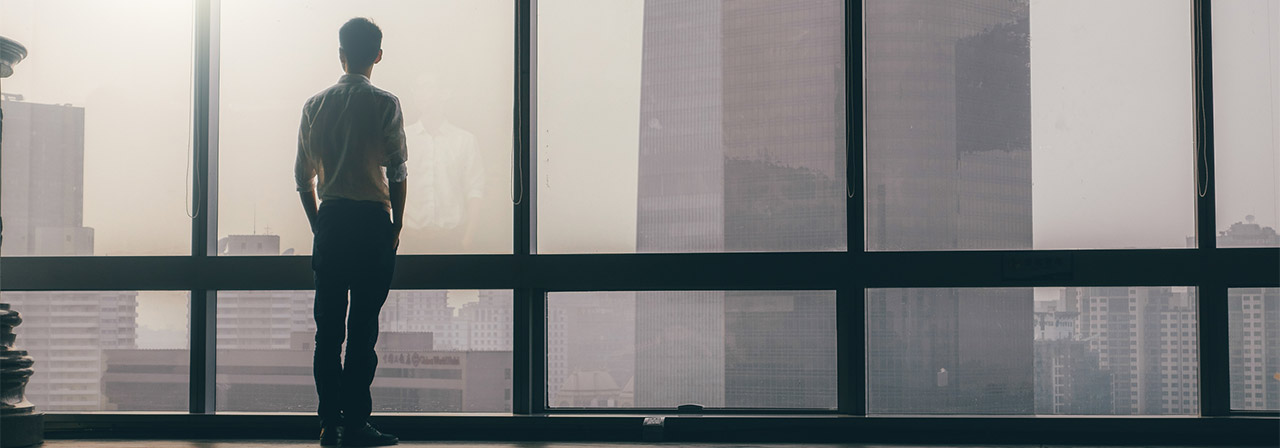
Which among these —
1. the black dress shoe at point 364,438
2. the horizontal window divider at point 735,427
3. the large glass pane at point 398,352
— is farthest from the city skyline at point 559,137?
the black dress shoe at point 364,438

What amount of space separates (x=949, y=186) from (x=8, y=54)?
2855 millimetres

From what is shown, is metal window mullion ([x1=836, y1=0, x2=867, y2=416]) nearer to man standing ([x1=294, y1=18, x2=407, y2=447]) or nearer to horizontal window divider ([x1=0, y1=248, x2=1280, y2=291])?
horizontal window divider ([x1=0, y1=248, x2=1280, y2=291])

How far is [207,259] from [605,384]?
1.38 meters

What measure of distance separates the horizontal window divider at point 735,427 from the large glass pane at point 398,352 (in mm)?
66

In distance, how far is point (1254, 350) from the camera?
2.81m

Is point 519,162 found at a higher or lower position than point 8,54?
lower

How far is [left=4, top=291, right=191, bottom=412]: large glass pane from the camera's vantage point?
301 centimetres

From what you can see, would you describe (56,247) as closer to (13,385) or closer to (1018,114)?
(13,385)

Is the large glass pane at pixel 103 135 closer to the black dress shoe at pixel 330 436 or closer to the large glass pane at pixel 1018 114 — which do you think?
the black dress shoe at pixel 330 436

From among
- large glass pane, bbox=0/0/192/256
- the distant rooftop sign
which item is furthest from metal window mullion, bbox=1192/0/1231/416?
the distant rooftop sign

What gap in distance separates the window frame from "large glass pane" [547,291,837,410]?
0.15 feet

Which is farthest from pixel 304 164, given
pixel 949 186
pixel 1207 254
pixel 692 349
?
pixel 1207 254

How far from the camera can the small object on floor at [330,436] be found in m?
2.56

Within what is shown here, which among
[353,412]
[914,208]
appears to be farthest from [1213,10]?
[353,412]
